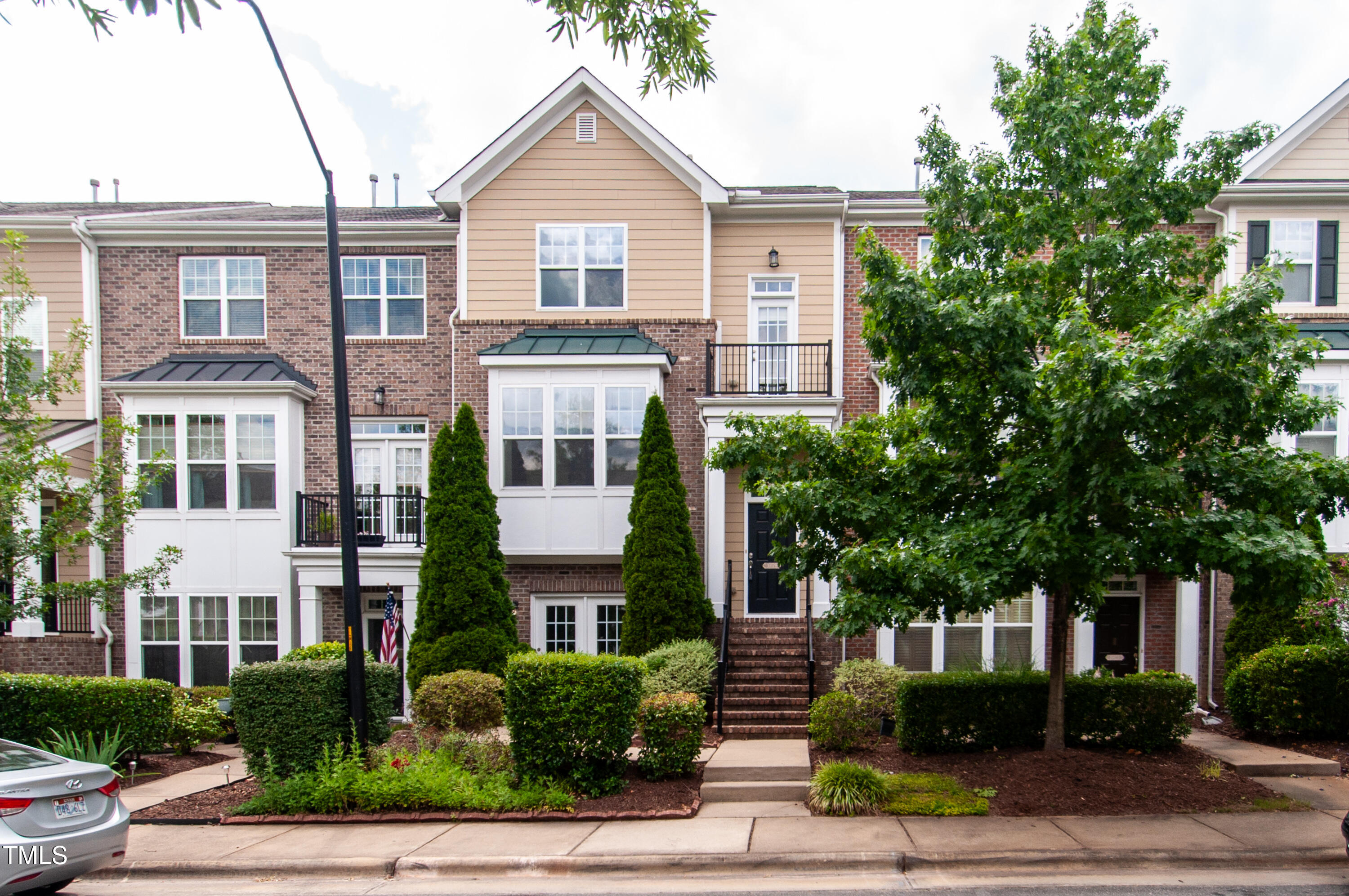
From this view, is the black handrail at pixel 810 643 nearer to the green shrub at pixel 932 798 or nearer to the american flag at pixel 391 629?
the green shrub at pixel 932 798

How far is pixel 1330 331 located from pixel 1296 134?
3.45m

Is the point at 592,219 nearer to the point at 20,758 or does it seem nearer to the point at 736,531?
the point at 736,531

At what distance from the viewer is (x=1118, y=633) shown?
14195 millimetres

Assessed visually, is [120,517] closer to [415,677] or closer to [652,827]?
[415,677]

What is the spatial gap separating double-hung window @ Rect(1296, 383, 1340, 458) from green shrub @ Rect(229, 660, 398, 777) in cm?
1462

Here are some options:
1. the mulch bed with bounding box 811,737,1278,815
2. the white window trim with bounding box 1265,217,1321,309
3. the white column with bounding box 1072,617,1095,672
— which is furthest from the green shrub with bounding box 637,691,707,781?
the white window trim with bounding box 1265,217,1321,309

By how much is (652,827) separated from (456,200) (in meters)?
10.9

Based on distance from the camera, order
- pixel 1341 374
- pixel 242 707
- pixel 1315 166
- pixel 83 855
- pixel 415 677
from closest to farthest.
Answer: pixel 83 855 < pixel 242 707 < pixel 415 677 < pixel 1341 374 < pixel 1315 166

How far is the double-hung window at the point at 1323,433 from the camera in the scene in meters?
13.5

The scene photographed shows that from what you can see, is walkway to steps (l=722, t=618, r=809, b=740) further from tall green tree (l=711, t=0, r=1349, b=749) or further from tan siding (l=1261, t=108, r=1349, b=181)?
tan siding (l=1261, t=108, r=1349, b=181)

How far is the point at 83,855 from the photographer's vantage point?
5.94 m

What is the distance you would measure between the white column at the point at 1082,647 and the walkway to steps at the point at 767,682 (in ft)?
15.1

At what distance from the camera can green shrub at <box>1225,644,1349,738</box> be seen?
10.5 meters

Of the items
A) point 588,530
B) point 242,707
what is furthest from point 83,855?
point 588,530
